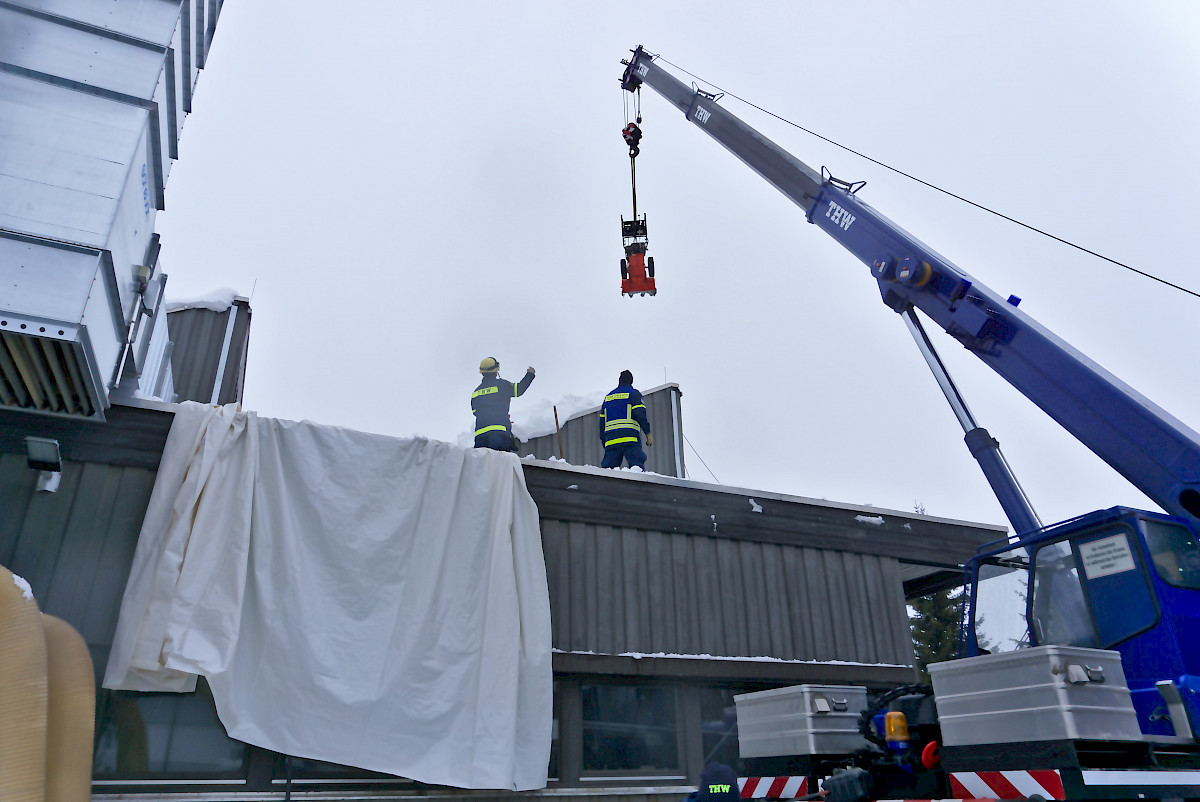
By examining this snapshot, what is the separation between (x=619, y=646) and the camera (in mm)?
6480

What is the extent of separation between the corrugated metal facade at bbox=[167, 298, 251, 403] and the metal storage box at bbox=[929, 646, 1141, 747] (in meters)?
6.80

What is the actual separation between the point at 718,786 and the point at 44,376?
4708mm

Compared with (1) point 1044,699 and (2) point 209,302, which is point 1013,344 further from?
(2) point 209,302

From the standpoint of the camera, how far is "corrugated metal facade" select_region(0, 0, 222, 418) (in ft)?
14.6

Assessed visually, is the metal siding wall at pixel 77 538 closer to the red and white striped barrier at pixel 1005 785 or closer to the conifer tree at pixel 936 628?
the red and white striped barrier at pixel 1005 785

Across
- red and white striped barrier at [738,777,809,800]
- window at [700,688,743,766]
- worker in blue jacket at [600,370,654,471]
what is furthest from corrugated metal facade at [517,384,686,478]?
red and white striped barrier at [738,777,809,800]

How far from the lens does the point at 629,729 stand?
6.35 meters

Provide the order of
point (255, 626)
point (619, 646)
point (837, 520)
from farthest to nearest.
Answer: point (837, 520) → point (619, 646) → point (255, 626)

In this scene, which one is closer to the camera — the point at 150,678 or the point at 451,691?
the point at 150,678

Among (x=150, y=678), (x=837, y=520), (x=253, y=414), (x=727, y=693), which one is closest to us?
(x=150, y=678)

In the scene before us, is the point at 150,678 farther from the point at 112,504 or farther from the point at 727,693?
the point at 727,693

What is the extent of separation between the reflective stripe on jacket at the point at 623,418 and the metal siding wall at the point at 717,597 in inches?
68.6

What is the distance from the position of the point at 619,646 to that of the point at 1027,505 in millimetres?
3353

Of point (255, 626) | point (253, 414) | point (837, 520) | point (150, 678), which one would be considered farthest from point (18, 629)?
point (837, 520)
